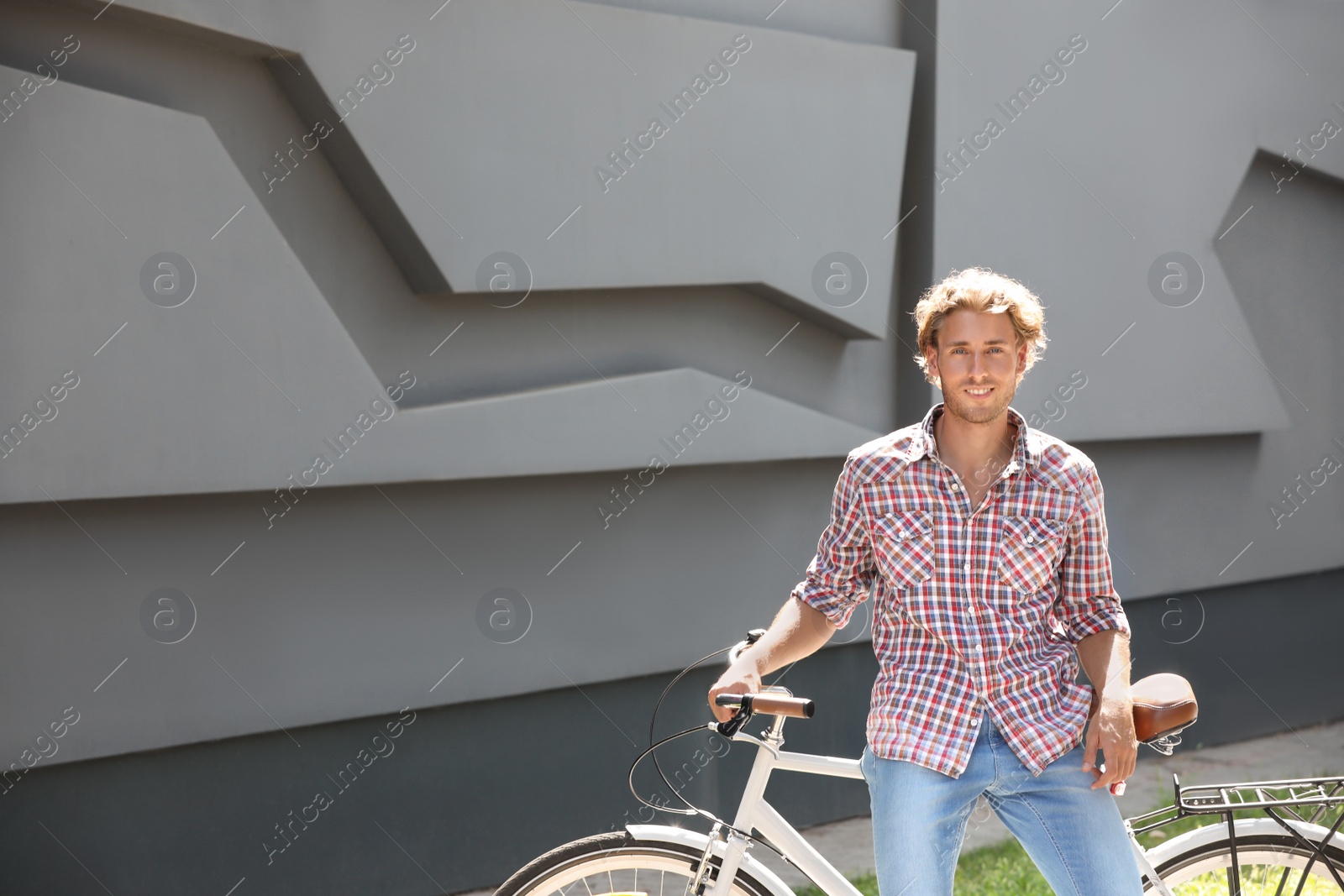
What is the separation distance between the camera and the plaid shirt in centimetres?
219

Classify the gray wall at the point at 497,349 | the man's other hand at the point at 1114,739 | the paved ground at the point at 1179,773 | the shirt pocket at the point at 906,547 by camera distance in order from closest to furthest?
the man's other hand at the point at 1114,739
the shirt pocket at the point at 906,547
the gray wall at the point at 497,349
the paved ground at the point at 1179,773

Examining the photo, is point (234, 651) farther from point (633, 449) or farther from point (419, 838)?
point (633, 449)

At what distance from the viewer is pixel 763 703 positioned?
219 centimetres

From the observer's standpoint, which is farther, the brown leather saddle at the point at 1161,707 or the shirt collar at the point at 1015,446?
the shirt collar at the point at 1015,446

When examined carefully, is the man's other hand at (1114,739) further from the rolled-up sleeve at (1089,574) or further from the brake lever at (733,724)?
the brake lever at (733,724)

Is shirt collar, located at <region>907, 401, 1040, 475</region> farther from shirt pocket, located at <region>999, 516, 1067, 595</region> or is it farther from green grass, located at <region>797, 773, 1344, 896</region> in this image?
green grass, located at <region>797, 773, 1344, 896</region>

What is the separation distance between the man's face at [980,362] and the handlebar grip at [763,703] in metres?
0.63

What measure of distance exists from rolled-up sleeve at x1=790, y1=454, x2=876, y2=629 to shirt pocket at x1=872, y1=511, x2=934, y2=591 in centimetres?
7

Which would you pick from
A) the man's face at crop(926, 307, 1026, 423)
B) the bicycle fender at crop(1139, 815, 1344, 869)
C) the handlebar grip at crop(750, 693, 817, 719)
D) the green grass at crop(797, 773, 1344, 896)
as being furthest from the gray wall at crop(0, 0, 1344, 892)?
the bicycle fender at crop(1139, 815, 1344, 869)

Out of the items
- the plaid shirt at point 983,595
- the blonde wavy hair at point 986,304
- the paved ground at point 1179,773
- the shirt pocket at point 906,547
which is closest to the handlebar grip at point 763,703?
the plaid shirt at point 983,595

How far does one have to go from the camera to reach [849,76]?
482 centimetres

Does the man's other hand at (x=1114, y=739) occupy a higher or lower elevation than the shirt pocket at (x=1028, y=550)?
lower

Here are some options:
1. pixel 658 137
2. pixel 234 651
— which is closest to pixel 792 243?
pixel 658 137

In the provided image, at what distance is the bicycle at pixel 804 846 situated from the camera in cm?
221
